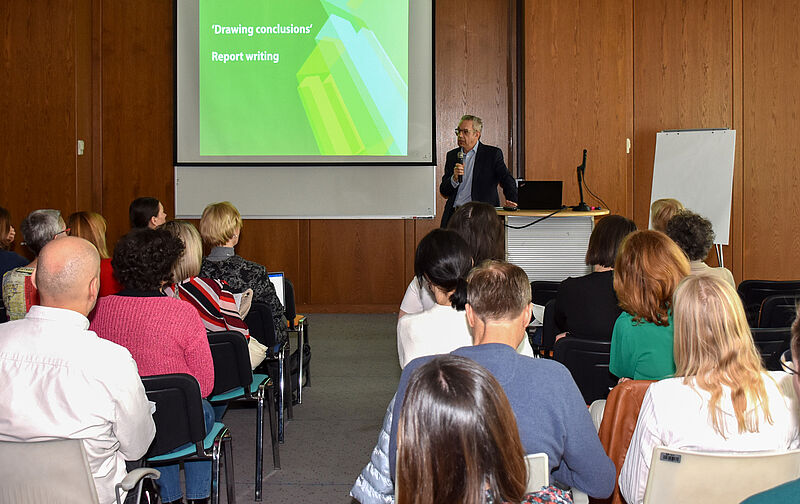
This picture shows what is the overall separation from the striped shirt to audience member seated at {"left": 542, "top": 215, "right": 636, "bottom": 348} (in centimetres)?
146

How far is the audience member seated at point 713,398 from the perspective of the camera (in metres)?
1.87

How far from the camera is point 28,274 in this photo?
3.67 meters

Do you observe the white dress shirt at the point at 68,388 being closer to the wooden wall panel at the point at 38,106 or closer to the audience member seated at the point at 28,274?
the audience member seated at the point at 28,274

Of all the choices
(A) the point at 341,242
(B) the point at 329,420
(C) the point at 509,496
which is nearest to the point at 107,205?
(A) the point at 341,242

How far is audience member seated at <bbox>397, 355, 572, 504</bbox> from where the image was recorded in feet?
3.74

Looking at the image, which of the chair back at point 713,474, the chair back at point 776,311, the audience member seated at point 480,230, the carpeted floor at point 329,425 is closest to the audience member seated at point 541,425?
the chair back at point 713,474

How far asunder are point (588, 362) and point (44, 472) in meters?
2.01

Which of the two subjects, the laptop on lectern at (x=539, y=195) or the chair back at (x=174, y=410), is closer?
the chair back at (x=174, y=410)

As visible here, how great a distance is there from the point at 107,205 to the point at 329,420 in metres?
4.88

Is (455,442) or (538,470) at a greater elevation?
(455,442)

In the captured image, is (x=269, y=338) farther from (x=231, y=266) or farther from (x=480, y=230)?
(x=480, y=230)

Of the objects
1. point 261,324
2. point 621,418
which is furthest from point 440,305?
point 261,324

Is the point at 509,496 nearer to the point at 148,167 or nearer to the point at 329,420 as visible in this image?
the point at 329,420

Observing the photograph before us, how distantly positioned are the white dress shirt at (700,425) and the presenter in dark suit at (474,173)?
13.5ft
